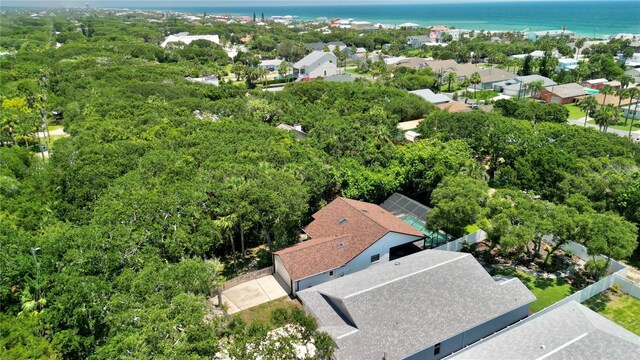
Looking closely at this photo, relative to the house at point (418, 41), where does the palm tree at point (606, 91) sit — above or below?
below

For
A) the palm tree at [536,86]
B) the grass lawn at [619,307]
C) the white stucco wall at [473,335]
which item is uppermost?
the palm tree at [536,86]

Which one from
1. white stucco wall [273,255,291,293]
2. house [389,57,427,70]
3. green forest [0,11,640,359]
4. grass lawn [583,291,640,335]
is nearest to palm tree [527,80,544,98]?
green forest [0,11,640,359]

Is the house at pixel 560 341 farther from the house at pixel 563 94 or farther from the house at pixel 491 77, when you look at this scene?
the house at pixel 491 77

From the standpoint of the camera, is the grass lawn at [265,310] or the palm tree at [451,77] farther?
the palm tree at [451,77]

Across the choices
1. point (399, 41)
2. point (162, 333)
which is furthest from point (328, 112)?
point (399, 41)

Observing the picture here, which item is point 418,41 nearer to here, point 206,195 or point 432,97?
point 432,97

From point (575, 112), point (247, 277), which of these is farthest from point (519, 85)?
point (247, 277)

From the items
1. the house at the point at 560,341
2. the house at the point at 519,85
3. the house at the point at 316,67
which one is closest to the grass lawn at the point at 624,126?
the house at the point at 519,85
